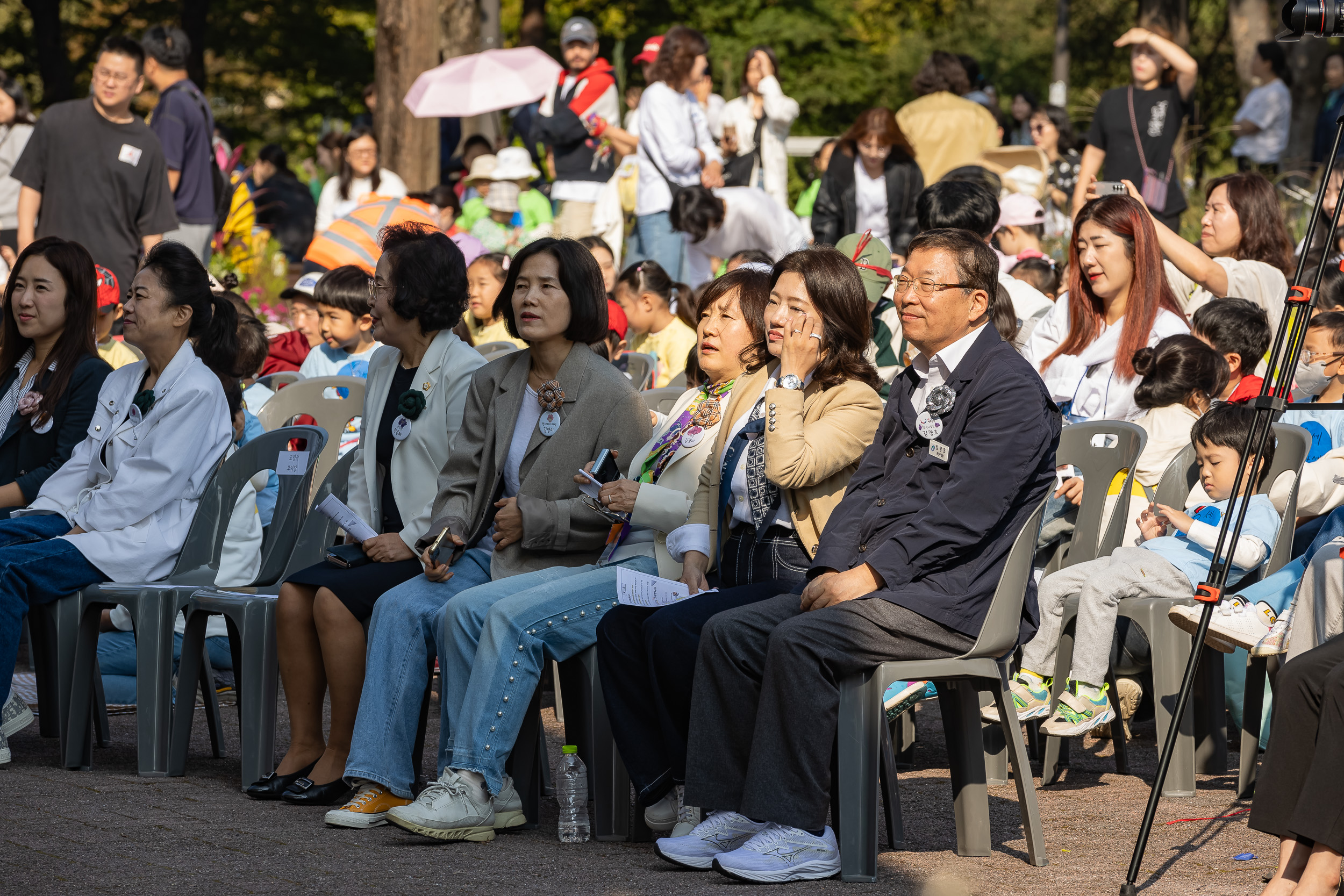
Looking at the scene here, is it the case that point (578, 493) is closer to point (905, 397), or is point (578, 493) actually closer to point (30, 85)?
point (905, 397)

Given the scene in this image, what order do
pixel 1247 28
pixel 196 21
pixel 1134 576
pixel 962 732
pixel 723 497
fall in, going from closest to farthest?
pixel 962 732, pixel 723 497, pixel 1134 576, pixel 1247 28, pixel 196 21

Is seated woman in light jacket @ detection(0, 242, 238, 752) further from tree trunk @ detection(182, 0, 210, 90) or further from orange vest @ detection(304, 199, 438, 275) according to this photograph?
tree trunk @ detection(182, 0, 210, 90)

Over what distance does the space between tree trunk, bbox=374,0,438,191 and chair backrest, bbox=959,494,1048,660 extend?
10882mm

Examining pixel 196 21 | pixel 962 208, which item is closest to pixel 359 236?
pixel 962 208

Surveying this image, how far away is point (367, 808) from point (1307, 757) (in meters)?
2.47

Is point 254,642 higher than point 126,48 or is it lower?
lower

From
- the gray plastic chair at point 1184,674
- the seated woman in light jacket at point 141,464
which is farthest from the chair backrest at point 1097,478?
the seated woman in light jacket at point 141,464

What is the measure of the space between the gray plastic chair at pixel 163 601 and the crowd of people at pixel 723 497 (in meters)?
0.10

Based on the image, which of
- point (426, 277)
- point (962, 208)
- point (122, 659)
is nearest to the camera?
point (426, 277)

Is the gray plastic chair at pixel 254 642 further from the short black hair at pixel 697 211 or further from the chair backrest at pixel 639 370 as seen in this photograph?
the short black hair at pixel 697 211

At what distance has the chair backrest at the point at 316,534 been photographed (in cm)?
516

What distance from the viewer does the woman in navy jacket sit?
5805mm

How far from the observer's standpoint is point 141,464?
5359mm

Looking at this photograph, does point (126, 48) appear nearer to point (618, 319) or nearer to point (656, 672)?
point (618, 319)
